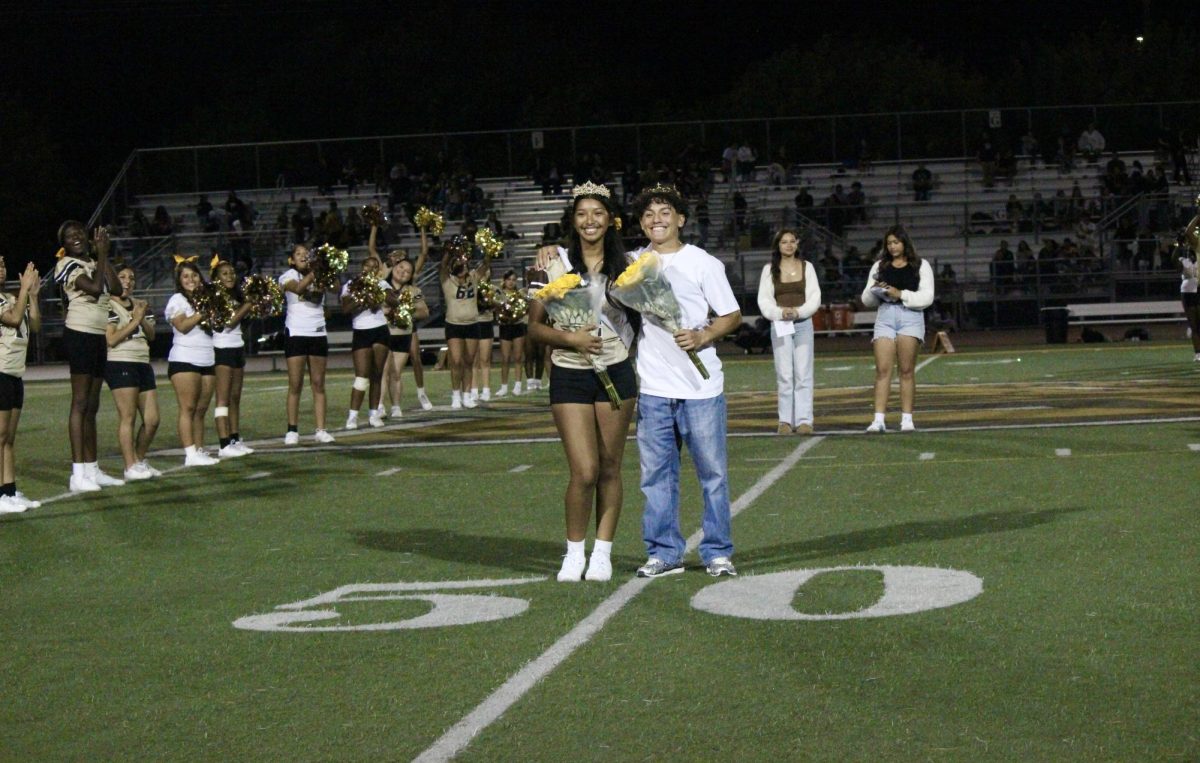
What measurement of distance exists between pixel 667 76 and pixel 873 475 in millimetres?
66476

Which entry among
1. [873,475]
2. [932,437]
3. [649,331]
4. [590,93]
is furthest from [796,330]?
[590,93]

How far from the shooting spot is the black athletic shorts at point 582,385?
7320 millimetres

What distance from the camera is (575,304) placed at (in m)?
7.17

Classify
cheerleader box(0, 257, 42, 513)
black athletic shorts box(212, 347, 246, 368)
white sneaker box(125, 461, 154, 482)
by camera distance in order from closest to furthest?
cheerleader box(0, 257, 42, 513)
white sneaker box(125, 461, 154, 482)
black athletic shorts box(212, 347, 246, 368)

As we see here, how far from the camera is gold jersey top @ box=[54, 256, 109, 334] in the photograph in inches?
477

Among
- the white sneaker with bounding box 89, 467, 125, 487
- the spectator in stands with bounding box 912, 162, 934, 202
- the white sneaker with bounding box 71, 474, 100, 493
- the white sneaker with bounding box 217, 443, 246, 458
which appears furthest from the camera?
the spectator in stands with bounding box 912, 162, 934, 202

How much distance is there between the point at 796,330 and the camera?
14289 mm

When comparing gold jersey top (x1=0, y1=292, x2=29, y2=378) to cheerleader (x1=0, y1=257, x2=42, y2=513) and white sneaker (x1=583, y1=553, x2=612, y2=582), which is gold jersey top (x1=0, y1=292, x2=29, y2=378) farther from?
white sneaker (x1=583, y1=553, x2=612, y2=582)

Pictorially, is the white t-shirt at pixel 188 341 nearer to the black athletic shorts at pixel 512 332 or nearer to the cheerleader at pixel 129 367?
the cheerleader at pixel 129 367

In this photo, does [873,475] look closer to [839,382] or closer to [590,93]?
[839,382]

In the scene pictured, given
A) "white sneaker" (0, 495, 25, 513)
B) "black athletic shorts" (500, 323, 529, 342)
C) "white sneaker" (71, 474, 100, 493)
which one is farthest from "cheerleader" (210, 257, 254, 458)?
"black athletic shorts" (500, 323, 529, 342)

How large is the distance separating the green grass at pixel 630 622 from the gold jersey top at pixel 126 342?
1.03 m

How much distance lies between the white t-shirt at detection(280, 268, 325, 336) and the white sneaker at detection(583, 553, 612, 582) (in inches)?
333

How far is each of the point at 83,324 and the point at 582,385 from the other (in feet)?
20.2
